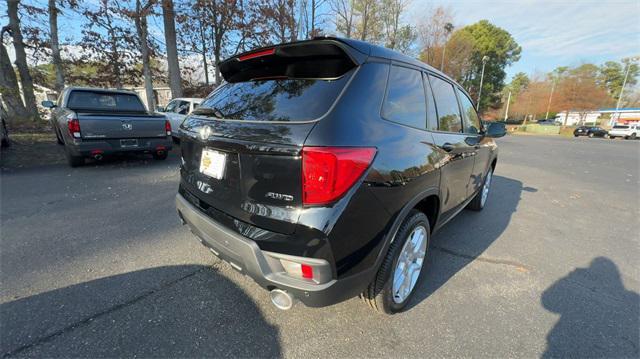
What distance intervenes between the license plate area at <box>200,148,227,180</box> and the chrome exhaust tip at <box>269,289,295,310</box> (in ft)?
2.68

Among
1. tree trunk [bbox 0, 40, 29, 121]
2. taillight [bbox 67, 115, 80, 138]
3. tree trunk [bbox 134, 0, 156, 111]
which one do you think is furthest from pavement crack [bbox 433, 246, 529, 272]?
A: tree trunk [bbox 0, 40, 29, 121]

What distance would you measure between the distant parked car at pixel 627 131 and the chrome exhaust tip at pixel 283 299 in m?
42.5

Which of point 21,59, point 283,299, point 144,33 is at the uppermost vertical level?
point 144,33

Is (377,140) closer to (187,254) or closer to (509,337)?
(509,337)

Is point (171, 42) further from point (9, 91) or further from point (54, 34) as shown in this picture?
point (9, 91)

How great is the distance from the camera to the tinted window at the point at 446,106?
2.51 meters

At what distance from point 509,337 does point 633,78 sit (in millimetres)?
83351

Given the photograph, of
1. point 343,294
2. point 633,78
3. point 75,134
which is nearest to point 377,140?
point 343,294

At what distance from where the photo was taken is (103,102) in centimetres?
651

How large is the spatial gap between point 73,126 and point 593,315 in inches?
306

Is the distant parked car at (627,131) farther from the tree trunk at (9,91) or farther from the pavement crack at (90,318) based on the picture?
the tree trunk at (9,91)

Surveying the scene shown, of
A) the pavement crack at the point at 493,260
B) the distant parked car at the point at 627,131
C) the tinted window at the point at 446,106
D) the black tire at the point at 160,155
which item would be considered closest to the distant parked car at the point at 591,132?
the distant parked car at the point at 627,131

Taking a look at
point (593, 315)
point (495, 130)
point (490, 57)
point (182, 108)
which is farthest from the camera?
point (490, 57)

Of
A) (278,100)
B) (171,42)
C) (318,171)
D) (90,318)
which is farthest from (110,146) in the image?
(171,42)
